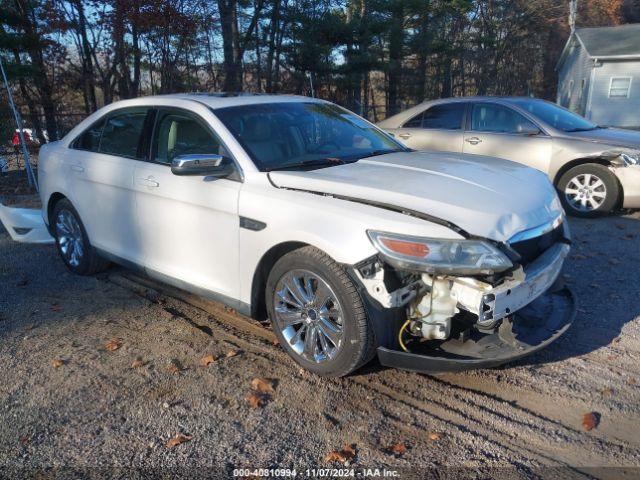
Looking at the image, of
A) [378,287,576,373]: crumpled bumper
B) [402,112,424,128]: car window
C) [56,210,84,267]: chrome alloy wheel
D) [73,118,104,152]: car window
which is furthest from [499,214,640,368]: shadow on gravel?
[56,210,84,267]: chrome alloy wheel

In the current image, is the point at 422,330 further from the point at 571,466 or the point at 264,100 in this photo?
the point at 264,100

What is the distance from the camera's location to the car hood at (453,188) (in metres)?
3.10

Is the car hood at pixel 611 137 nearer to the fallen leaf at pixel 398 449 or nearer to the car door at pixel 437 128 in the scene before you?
the car door at pixel 437 128

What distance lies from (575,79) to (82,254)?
30253 mm

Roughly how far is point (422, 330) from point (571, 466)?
968 millimetres

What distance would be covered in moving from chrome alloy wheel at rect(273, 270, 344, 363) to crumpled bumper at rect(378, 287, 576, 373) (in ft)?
1.20

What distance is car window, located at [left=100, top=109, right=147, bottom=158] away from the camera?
465 centimetres

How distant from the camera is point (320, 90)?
74.4ft

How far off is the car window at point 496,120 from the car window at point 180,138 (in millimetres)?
5207

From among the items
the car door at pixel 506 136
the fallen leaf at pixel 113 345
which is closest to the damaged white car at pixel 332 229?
the fallen leaf at pixel 113 345

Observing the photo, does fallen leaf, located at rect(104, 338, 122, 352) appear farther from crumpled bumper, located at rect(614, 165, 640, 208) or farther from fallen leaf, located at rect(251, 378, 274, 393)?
crumpled bumper, located at rect(614, 165, 640, 208)

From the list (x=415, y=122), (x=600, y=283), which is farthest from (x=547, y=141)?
(x=600, y=283)

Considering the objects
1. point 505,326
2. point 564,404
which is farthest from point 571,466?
point 505,326

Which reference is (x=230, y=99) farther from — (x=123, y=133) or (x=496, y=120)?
(x=496, y=120)
